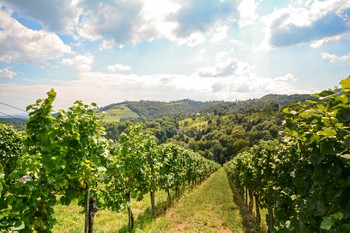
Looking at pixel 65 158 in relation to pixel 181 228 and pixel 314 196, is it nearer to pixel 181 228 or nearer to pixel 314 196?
pixel 314 196

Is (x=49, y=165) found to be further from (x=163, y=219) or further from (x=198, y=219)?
(x=198, y=219)

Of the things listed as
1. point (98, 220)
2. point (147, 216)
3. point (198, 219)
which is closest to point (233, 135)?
point (198, 219)

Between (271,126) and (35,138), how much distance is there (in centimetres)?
12973

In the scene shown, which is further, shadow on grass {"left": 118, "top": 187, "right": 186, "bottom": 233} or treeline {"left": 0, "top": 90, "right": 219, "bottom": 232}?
shadow on grass {"left": 118, "top": 187, "right": 186, "bottom": 233}

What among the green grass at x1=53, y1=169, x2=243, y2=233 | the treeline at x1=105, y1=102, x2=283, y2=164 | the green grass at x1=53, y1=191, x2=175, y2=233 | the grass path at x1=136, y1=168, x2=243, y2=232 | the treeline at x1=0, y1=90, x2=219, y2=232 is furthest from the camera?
the treeline at x1=105, y1=102, x2=283, y2=164

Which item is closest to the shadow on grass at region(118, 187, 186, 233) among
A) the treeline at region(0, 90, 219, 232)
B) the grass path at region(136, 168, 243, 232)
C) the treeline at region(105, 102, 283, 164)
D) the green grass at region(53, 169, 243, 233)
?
the green grass at region(53, 169, 243, 233)

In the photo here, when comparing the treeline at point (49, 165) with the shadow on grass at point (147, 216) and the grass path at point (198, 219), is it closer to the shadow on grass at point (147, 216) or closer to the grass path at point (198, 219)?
the shadow on grass at point (147, 216)

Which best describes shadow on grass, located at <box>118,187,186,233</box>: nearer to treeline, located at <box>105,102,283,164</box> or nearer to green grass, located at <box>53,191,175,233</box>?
green grass, located at <box>53,191,175,233</box>

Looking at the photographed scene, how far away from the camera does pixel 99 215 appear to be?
1866 cm

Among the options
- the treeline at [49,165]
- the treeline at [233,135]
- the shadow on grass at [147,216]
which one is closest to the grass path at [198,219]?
the shadow on grass at [147,216]

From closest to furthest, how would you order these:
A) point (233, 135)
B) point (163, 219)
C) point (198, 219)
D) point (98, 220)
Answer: point (98, 220) → point (163, 219) → point (198, 219) → point (233, 135)

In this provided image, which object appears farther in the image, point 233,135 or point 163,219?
point 233,135

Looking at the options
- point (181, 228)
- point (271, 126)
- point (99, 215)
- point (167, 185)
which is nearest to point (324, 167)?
point (181, 228)

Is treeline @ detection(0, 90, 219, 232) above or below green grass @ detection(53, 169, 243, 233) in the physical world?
above
